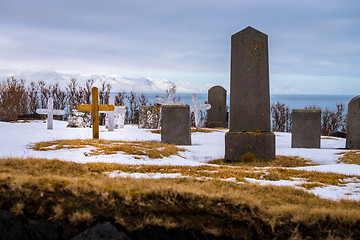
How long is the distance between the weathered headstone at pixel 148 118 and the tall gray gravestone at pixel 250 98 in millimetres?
10572

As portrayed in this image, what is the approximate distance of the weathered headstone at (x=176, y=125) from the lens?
43.0 feet

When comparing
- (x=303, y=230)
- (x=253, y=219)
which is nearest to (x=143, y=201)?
(x=253, y=219)

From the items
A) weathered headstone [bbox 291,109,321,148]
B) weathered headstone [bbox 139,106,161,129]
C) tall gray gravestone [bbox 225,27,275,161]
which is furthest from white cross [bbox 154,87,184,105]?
tall gray gravestone [bbox 225,27,275,161]

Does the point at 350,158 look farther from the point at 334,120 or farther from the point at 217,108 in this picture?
the point at 334,120

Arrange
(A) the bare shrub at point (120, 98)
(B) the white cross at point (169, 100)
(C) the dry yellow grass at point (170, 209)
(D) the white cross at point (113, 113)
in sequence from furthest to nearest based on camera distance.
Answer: (A) the bare shrub at point (120, 98)
(B) the white cross at point (169, 100)
(D) the white cross at point (113, 113)
(C) the dry yellow grass at point (170, 209)

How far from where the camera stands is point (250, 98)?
31.6 ft

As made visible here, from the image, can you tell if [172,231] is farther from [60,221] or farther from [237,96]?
[237,96]

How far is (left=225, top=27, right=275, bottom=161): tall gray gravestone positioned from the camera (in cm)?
962

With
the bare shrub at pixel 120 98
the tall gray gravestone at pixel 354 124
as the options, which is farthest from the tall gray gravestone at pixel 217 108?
the tall gray gravestone at pixel 354 124

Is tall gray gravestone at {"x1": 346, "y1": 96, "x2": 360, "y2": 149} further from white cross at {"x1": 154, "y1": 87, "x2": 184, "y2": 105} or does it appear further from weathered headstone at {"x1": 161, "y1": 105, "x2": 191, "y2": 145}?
white cross at {"x1": 154, "y1": 87, "x2": 184, "y2": 105}

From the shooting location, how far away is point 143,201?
4.11 metres

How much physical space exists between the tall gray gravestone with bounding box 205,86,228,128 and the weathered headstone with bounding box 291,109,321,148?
814 cm

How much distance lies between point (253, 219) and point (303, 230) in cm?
55

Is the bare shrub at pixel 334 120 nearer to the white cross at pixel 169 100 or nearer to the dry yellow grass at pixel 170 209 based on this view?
the white cross at pixel 169 100
